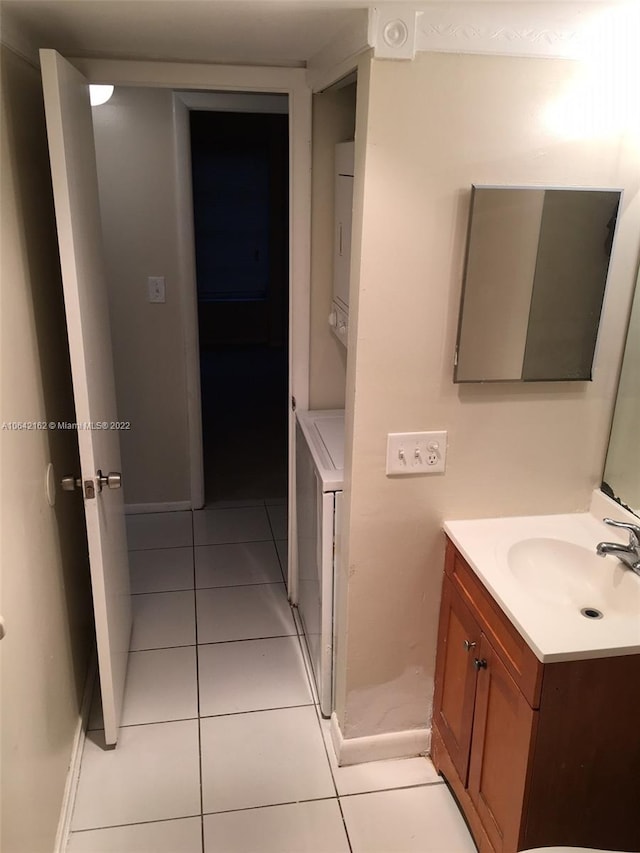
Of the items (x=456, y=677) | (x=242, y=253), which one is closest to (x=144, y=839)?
(x=456, y=677)

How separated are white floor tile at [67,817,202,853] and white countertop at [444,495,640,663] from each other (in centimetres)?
109

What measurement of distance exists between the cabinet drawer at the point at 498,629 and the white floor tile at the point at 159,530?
182 cm

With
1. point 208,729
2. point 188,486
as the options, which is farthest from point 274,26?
point 188,486

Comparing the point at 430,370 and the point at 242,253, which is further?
the point at 242,253

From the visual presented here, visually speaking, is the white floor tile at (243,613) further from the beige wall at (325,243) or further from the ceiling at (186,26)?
the ceiling at (186,26)

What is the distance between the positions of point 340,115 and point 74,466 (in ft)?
4.77

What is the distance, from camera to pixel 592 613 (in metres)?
1.70

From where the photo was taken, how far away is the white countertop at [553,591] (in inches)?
57.8

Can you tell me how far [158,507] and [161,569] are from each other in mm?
602

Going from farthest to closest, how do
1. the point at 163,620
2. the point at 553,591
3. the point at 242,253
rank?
the point at 242,253, the point at 163,620, the point at 553,591

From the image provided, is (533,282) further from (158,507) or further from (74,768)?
(158,507)

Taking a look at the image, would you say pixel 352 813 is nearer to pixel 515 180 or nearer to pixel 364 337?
pixel 364 337

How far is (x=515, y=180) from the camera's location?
167cm

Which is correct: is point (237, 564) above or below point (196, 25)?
below
